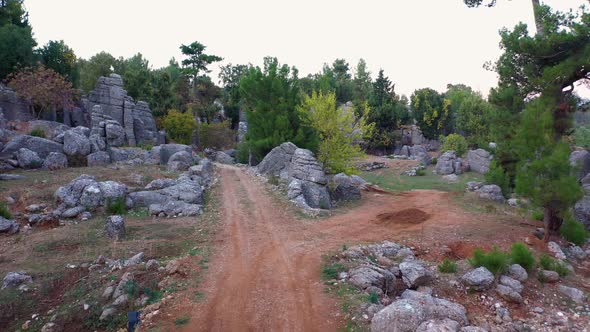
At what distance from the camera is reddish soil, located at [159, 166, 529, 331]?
7.79m

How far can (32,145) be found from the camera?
2392 centimetres

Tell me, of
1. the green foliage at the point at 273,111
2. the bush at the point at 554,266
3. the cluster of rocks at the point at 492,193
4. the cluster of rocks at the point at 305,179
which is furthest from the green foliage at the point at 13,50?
A: the bush at the point at 554,266

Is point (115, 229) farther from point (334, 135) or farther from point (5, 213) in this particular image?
point (334, 135)

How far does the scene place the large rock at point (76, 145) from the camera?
24.8 metres

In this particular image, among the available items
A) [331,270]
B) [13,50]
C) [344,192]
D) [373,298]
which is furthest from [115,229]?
[13,50]

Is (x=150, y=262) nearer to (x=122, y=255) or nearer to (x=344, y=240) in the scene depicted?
(x=122, y=255)

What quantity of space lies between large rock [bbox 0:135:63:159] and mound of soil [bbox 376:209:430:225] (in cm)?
2069

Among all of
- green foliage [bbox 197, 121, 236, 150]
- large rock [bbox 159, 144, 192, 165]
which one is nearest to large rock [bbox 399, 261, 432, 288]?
large rock [bbox 159, 144, 192, 165]

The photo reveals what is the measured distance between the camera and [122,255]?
11.5m

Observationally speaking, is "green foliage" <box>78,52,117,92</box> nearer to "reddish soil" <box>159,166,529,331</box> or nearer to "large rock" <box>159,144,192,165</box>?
"large rock" <box>159,144,192,165</box>

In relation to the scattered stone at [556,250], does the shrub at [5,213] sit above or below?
above

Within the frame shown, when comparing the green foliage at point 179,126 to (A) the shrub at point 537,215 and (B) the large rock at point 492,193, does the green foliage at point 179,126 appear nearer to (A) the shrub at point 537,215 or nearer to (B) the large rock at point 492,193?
(B) the large rock at point 492,193

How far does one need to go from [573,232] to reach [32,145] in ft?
92.4

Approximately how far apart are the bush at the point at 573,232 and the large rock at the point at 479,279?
609 centimetres
